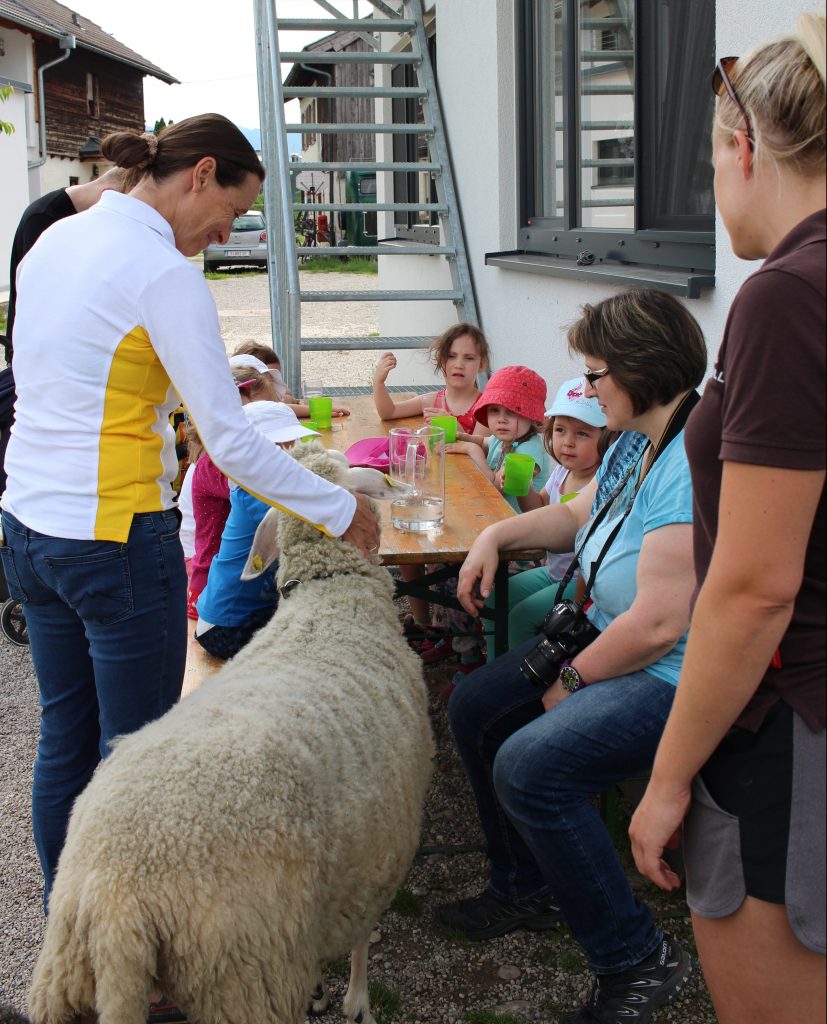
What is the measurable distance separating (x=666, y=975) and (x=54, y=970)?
143cm

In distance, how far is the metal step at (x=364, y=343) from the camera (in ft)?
22.5

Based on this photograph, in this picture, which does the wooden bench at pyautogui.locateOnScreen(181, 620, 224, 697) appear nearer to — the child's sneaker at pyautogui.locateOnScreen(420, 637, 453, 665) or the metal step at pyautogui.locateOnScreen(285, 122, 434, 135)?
the child's sneaker at pyautogui.locateOnScreen(420, 637, 453, 665)

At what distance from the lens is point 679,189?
4500 millimetres

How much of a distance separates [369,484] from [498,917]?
131 cm

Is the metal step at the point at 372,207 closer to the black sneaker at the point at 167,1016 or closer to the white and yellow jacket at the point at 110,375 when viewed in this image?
the white and yellow jacket at the point at 110,375

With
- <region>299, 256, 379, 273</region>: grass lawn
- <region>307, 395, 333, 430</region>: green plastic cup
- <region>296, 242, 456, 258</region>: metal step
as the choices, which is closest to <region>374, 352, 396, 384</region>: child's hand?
<region>307, 395, 333, 430</region>: green plastic cup

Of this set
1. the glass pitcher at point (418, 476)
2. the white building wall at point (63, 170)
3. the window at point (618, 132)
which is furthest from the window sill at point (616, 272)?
the white building wall at point (63, 170)

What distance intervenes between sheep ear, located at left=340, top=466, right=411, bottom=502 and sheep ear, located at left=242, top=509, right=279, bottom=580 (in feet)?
0.75

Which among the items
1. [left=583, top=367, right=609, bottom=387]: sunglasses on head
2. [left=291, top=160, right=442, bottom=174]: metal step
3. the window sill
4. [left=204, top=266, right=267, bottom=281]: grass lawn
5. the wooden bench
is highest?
[left=291, top=160, right=442, bottom=174]: metal step

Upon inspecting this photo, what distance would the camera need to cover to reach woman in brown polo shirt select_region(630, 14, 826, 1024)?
116 centimetres

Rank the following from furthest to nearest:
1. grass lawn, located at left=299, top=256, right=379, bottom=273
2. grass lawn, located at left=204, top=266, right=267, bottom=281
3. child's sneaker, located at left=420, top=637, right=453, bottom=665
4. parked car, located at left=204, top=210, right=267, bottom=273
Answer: parked car, located at left=204, top=210, right=267, bottom=273 → grass lawn, located at left=204, top=266, right=267, bottom=281 → grass lawn, located at left=299, top=256, right=379, bottom=273 → child's sneaker, located at left=420, top=637, right=453, bottom=665

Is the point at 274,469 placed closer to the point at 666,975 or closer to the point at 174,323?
the point at 174,323

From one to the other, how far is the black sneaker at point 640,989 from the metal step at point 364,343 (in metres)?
5.04

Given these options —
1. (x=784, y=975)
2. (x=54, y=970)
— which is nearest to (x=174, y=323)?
(x=54, y=970)
